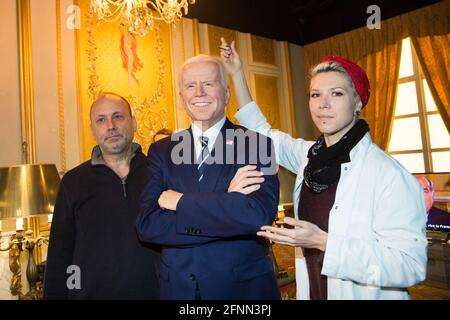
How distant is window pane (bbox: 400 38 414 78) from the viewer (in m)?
5.31

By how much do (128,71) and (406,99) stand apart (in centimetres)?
417

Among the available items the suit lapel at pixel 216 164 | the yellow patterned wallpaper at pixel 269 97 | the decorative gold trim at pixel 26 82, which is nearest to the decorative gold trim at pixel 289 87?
the yellow patterned wallpaper at pixel 269 97

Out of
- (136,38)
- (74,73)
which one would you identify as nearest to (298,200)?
(74,73)

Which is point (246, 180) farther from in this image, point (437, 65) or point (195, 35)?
point (437, 65)

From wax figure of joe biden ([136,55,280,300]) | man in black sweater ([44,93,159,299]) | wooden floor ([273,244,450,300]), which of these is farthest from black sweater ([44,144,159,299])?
wooden floor ([273,244,450,300])

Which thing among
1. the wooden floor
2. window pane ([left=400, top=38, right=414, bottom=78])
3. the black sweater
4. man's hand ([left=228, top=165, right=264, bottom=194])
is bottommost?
the wooden floor

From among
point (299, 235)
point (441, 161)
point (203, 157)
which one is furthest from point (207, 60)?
point (441, 161)

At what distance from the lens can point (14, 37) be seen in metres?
3.32

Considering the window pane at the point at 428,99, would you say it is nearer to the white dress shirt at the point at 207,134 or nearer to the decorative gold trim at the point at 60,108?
the white dress shirt at the point at 207,134

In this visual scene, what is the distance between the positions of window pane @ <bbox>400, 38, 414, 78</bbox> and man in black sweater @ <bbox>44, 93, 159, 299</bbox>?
4.97 metres

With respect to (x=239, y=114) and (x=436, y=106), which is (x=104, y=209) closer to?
(x=239, y=114)

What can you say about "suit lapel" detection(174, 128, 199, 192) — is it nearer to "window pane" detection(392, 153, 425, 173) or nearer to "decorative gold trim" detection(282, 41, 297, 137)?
"decorative gold trim" detection(282, 41, 297, 137)
